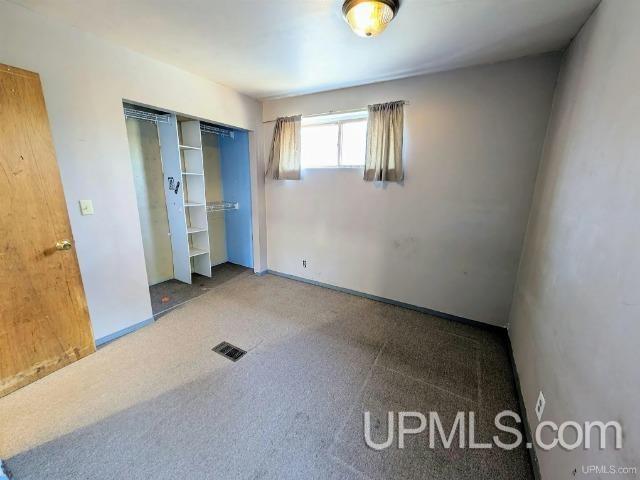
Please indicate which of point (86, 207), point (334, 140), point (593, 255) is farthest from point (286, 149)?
point (593, 255)

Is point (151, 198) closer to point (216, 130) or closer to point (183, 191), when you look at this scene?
point (183, 191)

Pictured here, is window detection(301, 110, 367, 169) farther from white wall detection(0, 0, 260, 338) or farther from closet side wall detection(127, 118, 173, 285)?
closet side wall detection(127, 118, 173, 285)

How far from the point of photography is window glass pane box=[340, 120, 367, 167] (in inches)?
112

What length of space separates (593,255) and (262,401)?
1898 millimetres

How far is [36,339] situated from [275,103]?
318cm

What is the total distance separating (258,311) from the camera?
277 centimetres

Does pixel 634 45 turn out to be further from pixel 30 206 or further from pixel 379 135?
pixel 30 206

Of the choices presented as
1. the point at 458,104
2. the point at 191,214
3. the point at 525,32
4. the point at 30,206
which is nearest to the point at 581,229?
the point at 525,32

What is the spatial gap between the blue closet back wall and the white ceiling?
1.25 meters

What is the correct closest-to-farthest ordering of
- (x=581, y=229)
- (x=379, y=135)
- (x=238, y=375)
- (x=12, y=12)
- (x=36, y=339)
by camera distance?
1. (x=581, y=229)
2. (x=12, y=12)
3. (x=36, y=339)
4. (x=238, y=375)
5. (x=379, y=135)

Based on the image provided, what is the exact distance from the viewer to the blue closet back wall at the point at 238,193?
3570 mm

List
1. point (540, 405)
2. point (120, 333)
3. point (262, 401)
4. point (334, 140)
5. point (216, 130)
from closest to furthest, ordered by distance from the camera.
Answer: point (540, 405), point (262, 401), point (120, 333), point (334, 140), point (216, 130)

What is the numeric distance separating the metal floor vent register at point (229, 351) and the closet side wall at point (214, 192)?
2.05 m

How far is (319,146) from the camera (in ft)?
10.3
